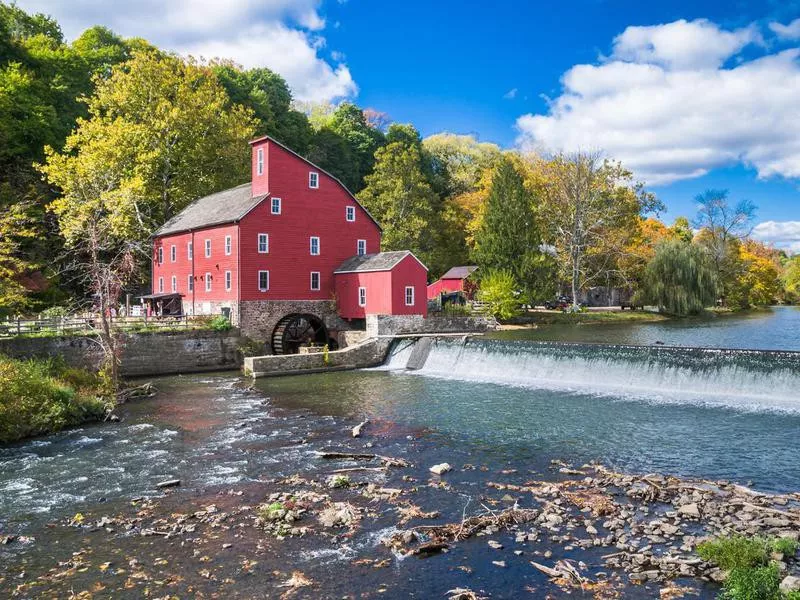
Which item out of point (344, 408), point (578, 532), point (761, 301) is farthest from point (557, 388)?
point (761, 301)

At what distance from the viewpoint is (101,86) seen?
42938 millimetres

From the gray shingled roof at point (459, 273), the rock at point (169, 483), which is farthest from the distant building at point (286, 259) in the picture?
the gray shingled roof at point (459, 273)

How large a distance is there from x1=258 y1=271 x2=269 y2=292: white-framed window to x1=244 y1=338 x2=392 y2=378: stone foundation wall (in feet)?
15.7

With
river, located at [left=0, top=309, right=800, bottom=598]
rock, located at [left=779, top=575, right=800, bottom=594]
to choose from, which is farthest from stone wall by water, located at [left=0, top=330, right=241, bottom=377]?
rock, located at [left=779, top=575, right=800, bottom=594]

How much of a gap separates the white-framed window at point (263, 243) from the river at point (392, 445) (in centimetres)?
841

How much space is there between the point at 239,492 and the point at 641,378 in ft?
52.8

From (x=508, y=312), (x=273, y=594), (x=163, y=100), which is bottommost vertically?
(x=273, y=594)

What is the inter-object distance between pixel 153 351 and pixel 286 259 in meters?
9.07

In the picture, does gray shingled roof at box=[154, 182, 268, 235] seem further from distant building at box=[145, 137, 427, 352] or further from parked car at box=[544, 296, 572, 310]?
parked car at box=[544, 296, 572, 310]

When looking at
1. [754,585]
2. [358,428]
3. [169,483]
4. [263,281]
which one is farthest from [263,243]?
[754,585]

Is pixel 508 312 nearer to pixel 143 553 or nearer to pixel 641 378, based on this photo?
pixel 641 378

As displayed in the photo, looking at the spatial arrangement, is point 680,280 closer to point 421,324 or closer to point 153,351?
point 421,324

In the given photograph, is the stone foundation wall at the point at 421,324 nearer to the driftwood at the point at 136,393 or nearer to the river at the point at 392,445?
the river at the point at 392,445

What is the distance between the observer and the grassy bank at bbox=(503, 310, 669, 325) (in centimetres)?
5034
